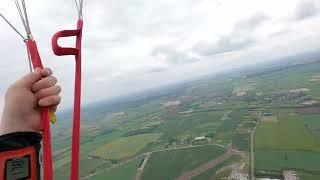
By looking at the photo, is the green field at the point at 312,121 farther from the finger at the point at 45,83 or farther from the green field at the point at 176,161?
the finger at the point at 45,83

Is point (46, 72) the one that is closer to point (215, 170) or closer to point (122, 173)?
point (215, 170)

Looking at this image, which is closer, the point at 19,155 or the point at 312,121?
the point at 19,155

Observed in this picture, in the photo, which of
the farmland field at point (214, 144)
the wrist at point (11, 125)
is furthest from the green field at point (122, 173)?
the wrist at point (11, 125)

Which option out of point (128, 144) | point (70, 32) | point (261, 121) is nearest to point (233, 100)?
point (261, 121)

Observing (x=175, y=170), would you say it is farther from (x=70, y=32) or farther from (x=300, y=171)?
(x=70, y=32)

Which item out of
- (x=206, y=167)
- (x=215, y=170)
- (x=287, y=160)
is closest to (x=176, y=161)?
(x=206, y=167)

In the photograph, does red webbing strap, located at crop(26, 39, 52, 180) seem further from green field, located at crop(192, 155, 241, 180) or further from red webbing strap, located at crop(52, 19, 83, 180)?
green field, located at crop(192, 155, 241, 180)

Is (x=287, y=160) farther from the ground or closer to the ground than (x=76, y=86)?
closer to the ground
